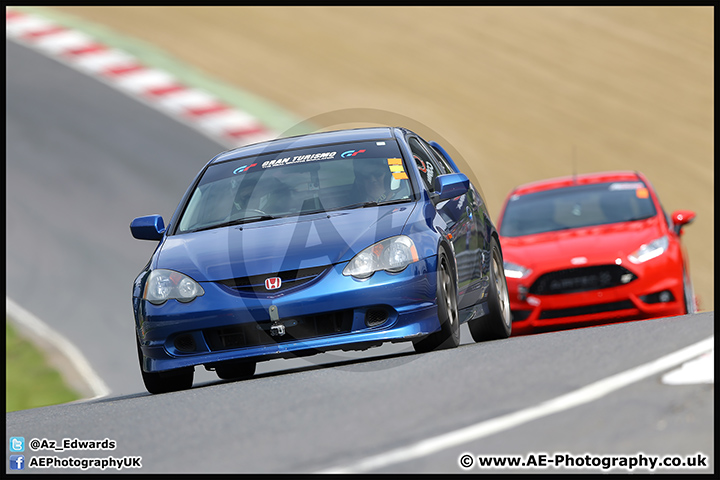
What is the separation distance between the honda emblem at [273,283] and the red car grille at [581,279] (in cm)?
361

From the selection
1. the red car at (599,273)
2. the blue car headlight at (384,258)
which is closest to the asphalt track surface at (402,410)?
the blue car headlight at (384,258)

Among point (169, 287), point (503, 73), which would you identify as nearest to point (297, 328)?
point (169, 287)

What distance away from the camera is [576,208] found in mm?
10812

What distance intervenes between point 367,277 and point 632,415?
239 centimetres

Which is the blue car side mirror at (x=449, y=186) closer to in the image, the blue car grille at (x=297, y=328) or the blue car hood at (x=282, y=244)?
the blue car hood at (x=282, y=244)

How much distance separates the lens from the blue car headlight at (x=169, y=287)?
21.8 ft

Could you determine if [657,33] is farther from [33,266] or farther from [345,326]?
[345,326]

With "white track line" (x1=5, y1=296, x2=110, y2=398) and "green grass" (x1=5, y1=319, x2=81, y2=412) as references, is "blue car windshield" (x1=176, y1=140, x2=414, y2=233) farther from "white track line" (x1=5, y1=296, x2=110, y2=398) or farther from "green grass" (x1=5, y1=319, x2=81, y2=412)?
"green grass" (x1=5, y1=319, x2=81, y2=412)

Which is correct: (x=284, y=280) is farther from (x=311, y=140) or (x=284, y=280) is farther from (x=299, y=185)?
(x=311, y=140)

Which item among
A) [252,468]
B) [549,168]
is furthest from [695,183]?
[252,468]

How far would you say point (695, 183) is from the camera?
1614 cm

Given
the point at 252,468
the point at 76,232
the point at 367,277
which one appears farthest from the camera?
the point at 76,232

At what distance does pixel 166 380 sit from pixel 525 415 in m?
3.15

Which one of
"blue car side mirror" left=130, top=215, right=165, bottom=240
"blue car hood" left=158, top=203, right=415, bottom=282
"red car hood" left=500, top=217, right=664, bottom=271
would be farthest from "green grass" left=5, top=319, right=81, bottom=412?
"red car hood" left=500, top=217, right=664, bottom=271
